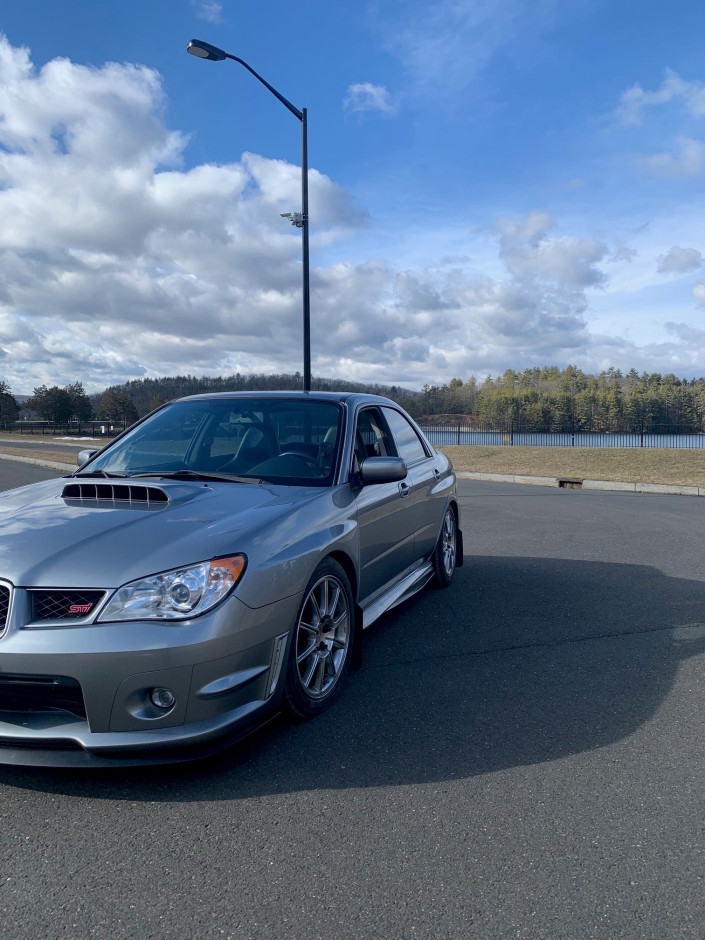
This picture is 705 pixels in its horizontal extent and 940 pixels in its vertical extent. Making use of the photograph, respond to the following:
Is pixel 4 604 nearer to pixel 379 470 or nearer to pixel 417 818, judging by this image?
pixel 417 818

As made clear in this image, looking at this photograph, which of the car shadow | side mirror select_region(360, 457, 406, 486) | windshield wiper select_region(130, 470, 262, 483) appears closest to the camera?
the car shadow

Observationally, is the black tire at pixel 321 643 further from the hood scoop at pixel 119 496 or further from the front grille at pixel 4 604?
the front grille at pixel 4 604

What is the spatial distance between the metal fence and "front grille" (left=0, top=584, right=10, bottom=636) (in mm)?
27071

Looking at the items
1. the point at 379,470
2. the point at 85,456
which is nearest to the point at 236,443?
the point at 379,470

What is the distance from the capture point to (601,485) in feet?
56.4

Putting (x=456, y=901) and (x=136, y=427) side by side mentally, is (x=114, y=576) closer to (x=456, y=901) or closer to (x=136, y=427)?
(x=456, y=901)

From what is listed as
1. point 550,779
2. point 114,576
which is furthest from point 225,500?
point 550,779

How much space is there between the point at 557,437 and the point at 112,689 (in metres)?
32.0

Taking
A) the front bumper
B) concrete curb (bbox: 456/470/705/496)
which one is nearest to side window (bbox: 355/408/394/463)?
the front bumper

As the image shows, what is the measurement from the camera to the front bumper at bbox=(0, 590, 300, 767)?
104 inches

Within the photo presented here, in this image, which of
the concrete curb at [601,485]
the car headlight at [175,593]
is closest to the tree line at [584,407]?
the concrete curb at [601,485]

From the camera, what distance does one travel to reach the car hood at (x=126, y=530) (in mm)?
2830

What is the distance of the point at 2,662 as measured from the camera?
266 cm

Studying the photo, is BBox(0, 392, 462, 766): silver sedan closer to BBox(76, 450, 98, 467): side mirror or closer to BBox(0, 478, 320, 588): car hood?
BBox(0, 478, 320, 588): car hood
